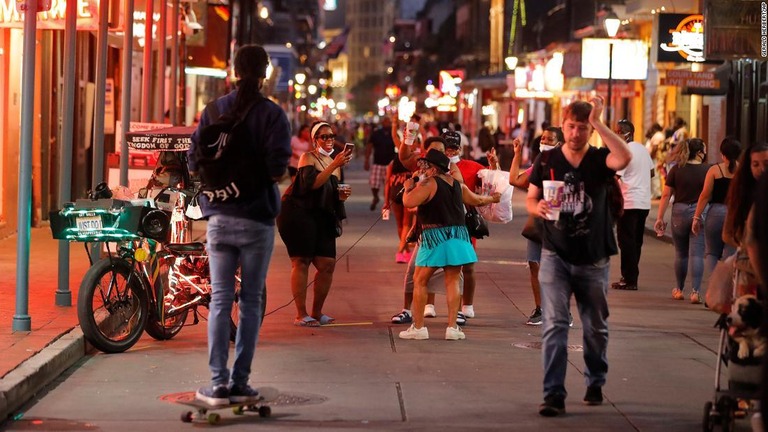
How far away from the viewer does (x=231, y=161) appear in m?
8.32

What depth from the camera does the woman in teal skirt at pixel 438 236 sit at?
11633mm

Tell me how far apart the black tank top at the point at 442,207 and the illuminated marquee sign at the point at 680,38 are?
17.3 m

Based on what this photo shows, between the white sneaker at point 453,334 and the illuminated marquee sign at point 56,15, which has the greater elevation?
the illuminated marquee sign at point 56,15

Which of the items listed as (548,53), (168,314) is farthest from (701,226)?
(548,53)

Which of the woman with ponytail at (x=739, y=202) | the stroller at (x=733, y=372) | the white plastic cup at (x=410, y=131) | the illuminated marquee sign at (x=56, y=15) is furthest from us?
the illuminated marquee sign at (x=56, y=15)

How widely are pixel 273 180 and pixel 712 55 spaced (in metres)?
14.1

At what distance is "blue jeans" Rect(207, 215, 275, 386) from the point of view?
27.4 ft

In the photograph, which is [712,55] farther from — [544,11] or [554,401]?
[544,11]

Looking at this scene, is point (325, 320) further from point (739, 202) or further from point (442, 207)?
point (739, 202)

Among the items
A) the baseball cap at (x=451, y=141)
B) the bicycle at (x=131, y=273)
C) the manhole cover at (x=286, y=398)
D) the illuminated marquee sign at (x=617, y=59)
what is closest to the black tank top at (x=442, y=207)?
the baseball cap at (x=451, y=141)

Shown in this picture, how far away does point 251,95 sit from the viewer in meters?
8.42

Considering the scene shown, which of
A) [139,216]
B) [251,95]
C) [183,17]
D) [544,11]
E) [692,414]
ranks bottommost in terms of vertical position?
[692,414]

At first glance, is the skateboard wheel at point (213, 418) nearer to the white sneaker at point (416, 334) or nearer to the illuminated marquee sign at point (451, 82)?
the white sneaker at point (416, 334)

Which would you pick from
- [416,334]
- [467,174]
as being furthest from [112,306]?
[467,174]
